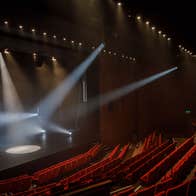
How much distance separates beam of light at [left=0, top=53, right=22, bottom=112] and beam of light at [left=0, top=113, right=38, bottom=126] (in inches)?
8.5

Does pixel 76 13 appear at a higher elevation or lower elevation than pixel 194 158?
higher

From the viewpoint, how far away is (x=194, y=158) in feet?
17.9

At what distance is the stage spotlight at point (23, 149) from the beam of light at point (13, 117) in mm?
1665

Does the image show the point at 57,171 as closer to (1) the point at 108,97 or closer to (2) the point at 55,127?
(1) the point at 108,97

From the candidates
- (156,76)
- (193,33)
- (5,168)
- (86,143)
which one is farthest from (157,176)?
(156,76)

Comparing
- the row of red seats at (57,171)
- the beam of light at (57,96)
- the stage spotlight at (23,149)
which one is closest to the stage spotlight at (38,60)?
the beam of light at (57,96)

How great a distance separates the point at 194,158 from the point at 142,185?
1623mm

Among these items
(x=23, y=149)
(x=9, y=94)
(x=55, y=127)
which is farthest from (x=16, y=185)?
(x=55, y=127)

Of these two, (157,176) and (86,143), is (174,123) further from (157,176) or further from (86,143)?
(157,176)

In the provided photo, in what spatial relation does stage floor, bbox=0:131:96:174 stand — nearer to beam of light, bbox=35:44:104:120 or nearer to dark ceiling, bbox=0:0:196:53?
beam of light, bbox=35:44:104:120

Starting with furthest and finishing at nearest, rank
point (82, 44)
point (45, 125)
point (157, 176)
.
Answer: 1. point (45, 125)
2. point (82, 44)
3. point (157, 176)

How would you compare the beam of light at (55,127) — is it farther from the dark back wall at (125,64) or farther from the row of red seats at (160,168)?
the row of red seats at (160,168)

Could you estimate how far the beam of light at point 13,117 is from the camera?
413 inches

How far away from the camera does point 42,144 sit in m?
9.59
